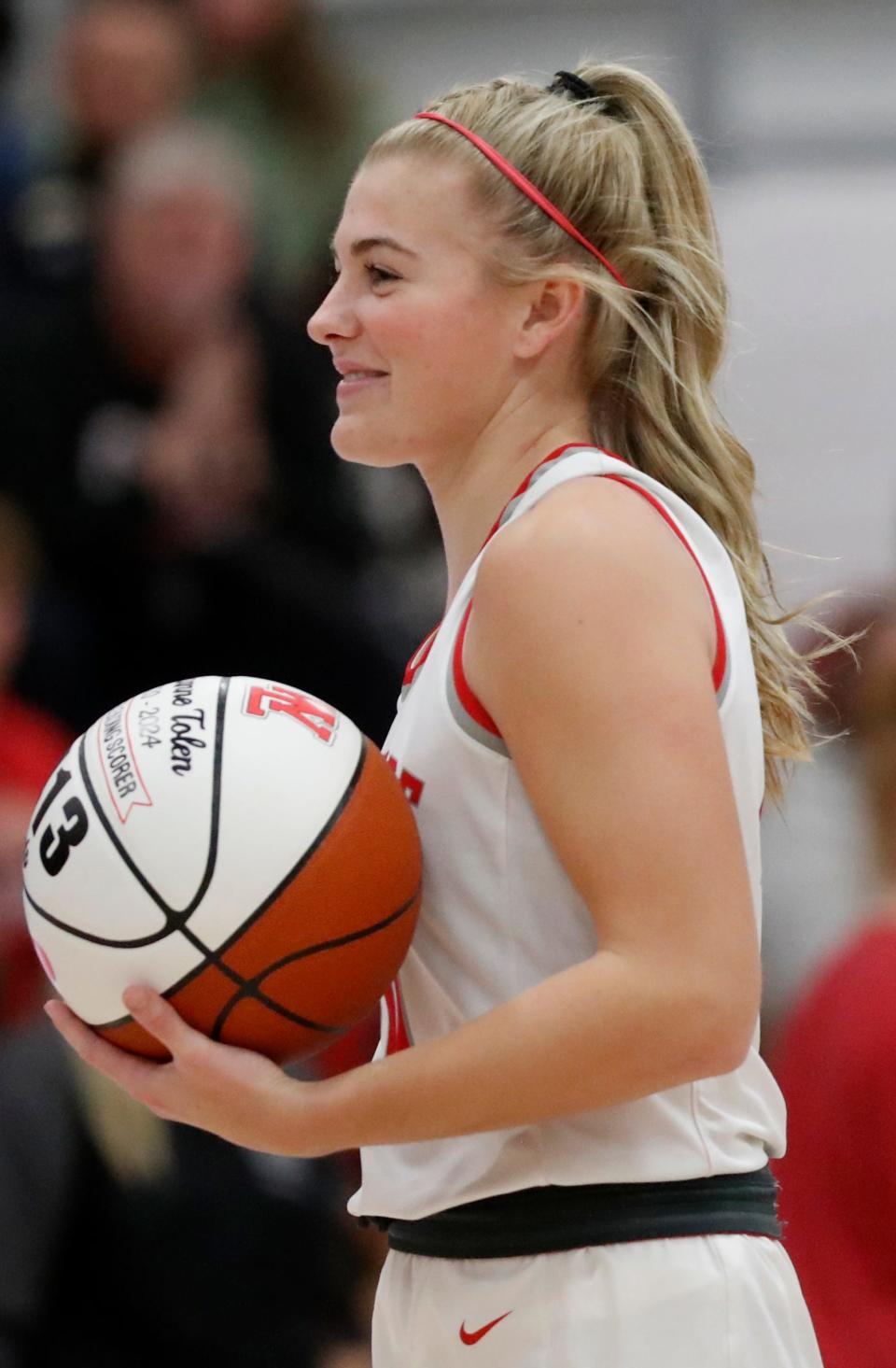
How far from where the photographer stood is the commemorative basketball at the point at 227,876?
215 cm

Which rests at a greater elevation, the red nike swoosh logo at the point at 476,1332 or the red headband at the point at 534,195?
the red headband at the point at 534,195

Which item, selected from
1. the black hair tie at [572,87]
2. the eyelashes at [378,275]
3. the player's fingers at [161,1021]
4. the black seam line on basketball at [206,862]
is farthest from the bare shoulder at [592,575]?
the black hair tie at [572,87]

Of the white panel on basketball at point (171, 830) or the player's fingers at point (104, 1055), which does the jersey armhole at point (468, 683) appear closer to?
the white panel on basketball at point (171, 830)

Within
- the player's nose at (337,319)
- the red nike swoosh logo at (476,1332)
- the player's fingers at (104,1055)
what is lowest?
the red nike swoosh logo at (476,1332)

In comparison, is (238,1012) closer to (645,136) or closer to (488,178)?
(488,178)

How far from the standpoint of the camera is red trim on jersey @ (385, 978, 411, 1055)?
94.4 inches

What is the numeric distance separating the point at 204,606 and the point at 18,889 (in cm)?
115

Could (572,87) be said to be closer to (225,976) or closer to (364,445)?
(364,445)

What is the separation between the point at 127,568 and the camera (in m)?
5.96

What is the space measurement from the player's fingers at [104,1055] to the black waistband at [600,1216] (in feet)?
1.30

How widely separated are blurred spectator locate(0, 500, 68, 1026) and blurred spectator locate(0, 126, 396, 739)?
17 cm

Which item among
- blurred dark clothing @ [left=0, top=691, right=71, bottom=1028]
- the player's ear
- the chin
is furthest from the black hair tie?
blurred dark clothing @ [left=0, top=691, right=71, bottom=1028]

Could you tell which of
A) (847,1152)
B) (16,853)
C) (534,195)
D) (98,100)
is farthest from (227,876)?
(98,100)

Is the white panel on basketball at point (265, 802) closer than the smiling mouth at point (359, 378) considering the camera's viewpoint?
Yes
